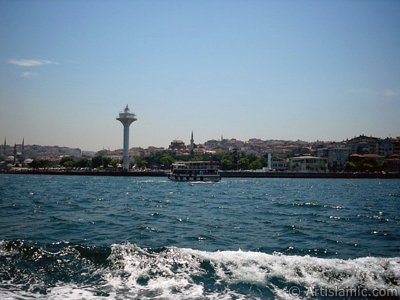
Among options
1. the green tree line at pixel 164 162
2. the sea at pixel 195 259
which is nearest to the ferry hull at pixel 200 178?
the green tree line at pixel 164 162

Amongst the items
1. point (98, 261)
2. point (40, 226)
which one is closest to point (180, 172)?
point (40, 226)

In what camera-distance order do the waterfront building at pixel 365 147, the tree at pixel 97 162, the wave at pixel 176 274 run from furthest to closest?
the tree at pixel 97 162
the waterfront building at pixel 365 147
the wave at pixel 176 274

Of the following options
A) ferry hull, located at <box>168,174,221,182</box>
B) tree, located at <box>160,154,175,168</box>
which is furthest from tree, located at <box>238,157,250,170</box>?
ferry hull, located at <box>168,174,221,182</box>

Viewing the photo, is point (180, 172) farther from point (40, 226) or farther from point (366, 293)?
point (366, 293)

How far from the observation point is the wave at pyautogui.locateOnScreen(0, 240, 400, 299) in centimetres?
689

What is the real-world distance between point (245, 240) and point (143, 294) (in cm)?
508

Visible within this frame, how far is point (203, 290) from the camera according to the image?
23.0ft

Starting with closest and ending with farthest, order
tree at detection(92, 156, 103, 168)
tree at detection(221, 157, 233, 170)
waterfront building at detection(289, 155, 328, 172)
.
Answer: waterfront building at detection(289, 155, 328, 172) < tree at detection(221, 157, 233, 170) < tree at detection(92, 156, 103, 168)

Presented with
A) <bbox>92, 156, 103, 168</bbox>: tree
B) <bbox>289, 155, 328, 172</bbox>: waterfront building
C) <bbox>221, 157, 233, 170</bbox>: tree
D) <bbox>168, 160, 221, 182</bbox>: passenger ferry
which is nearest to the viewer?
<bbox>168, 160, 221, 182</bbox>: passenger ferry

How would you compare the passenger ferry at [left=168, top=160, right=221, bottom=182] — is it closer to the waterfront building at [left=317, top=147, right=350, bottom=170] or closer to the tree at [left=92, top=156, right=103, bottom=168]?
the waterfront building at [left=317, top=147, right=350, bottom=170]

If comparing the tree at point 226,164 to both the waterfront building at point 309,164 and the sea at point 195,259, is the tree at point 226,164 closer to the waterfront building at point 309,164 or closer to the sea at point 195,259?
the waterfront building at point 309,164

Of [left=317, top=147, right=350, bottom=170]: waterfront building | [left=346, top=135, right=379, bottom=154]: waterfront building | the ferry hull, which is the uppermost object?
[left=346, top=135, right=379, bottom=154]: waterfront building

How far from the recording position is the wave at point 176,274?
6.89 metres

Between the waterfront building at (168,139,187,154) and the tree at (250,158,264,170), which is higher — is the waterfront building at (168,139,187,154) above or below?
above
